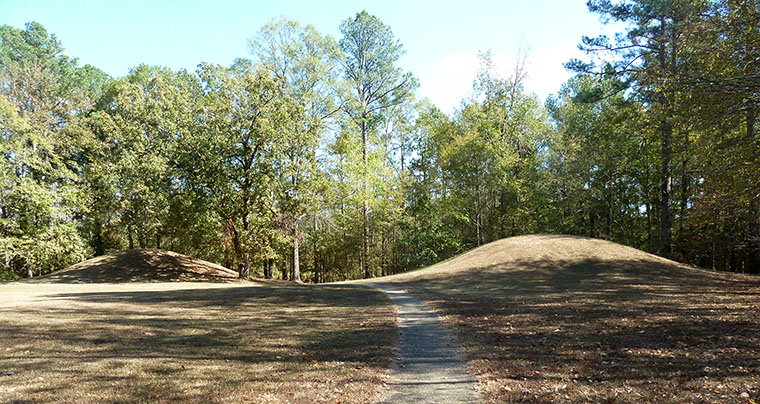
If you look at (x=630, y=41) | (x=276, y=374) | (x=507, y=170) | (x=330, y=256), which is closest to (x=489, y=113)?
(x=507, y=170)

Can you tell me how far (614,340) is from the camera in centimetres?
816

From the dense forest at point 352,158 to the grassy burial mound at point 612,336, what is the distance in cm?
348

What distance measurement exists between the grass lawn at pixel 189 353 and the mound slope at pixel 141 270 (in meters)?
13.8

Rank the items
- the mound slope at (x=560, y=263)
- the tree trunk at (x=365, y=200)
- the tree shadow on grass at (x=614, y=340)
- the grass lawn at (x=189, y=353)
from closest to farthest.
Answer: the grass lawn at (x=189, y=353)
the tree shadow on grass at (x=614, y=340)
the mound slope at (x=560, y=263)
the tree trunk at (x=365, y=200)

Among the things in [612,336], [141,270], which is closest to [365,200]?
[141,270]

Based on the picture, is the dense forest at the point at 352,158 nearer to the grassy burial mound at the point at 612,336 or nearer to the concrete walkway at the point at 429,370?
the grassy burial mound at the point at 612,336

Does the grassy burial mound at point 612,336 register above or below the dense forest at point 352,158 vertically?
below

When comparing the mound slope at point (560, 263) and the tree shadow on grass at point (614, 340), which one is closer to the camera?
the tree shadow on grass at point (614, 340)

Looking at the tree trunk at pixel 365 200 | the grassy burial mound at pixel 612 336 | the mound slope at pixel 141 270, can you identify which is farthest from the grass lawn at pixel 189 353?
the tree trunk at pixel 365 200

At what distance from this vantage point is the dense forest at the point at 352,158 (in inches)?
898

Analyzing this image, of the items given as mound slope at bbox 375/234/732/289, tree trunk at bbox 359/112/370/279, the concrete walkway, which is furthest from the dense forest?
the concrete walkway

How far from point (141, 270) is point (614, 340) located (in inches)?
1131

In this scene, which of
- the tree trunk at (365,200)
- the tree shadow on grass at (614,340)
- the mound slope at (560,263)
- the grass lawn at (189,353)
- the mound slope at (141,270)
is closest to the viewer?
the grass lawn at (189,353)

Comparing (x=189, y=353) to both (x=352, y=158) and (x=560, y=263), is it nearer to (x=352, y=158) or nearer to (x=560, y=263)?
(x=560, y=263)
